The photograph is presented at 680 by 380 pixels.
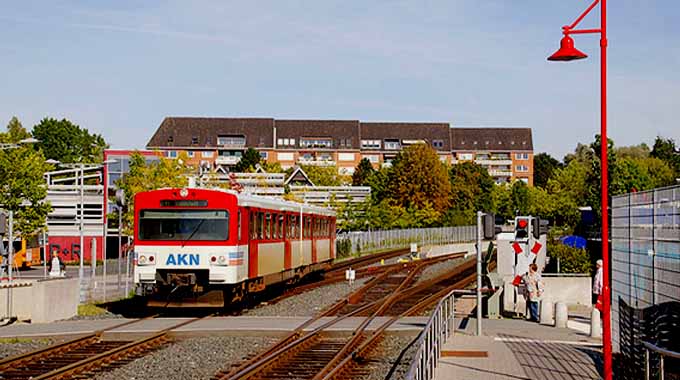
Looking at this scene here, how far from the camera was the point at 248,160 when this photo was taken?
137375mm

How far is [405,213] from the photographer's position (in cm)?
9231

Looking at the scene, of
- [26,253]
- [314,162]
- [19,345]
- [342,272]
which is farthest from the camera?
[314,162]

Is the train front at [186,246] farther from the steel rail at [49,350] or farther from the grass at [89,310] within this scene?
the steel rail at [49,350]

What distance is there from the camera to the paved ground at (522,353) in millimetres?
14742

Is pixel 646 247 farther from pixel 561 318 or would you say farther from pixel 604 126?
pixel 561 318

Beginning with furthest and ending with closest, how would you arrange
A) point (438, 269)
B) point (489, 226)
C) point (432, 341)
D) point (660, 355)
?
1. point (438, 269)
2. point (489, 226)
3. point (432, 341)
4. point (660, 355)

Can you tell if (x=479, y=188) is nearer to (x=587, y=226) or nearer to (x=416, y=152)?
(x=416, y=152)

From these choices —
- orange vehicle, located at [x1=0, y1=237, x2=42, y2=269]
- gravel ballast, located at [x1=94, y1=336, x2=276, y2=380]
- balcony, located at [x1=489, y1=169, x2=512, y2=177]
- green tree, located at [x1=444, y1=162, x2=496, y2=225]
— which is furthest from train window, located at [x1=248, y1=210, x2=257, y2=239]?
balcony, located at [x1=489, y1=169, x2=512, y2=177]

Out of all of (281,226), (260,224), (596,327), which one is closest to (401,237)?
(281,226)

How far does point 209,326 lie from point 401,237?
58.6 metres

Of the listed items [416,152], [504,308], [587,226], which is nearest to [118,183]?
[587,226]

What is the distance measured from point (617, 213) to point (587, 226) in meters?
37.9

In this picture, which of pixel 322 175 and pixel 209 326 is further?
Answer: pixel 322 175

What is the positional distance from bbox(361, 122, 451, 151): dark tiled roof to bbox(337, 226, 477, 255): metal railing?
66.3m
